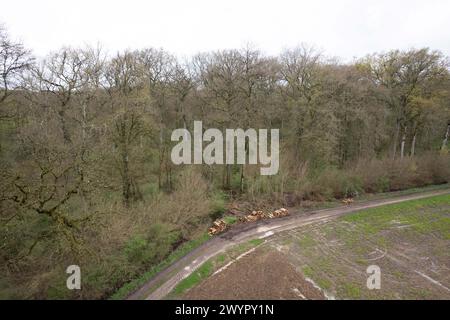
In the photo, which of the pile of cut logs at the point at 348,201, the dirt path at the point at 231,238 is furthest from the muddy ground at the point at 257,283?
the pile of cut logs at the point at 348,201

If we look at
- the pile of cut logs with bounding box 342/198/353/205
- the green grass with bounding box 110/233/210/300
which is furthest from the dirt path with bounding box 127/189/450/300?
the pile of cut logs with bounding box 342/198/353/205

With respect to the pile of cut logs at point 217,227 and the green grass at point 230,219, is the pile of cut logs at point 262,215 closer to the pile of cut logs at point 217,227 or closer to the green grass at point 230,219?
Answer: the green grass at point 230,219

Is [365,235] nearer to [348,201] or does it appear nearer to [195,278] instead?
[348,201]

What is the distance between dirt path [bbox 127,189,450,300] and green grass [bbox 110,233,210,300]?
262 millimetres

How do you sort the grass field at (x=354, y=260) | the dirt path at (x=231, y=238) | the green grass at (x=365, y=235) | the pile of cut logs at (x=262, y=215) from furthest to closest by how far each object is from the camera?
1. the pile of cut logs at (x=262, y=215)
2. the green grass at (x=365, y=235)
3. the dirt path at (x=231, y=238)
4. the grass field at (x=354, y=260)

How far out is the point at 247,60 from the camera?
2455 centimetres

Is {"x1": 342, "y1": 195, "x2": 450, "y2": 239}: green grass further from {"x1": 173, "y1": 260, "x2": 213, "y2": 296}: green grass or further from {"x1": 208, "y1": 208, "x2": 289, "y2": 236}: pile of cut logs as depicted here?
{"x1": 173, "y1": 260, "x2": 213, "y2": 296}: green grass

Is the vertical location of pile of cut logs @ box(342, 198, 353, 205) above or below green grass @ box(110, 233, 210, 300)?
above

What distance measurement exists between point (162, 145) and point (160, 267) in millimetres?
12676

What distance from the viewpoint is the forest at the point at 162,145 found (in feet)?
40.3

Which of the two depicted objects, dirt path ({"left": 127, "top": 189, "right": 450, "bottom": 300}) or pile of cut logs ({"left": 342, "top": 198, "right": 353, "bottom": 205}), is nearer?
dirt path ({"left": 127, "top": 189, "right": 450, "bottom": 300})

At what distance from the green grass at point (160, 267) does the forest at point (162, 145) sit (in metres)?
0.40

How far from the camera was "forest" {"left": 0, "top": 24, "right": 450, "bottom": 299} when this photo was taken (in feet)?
40.3
